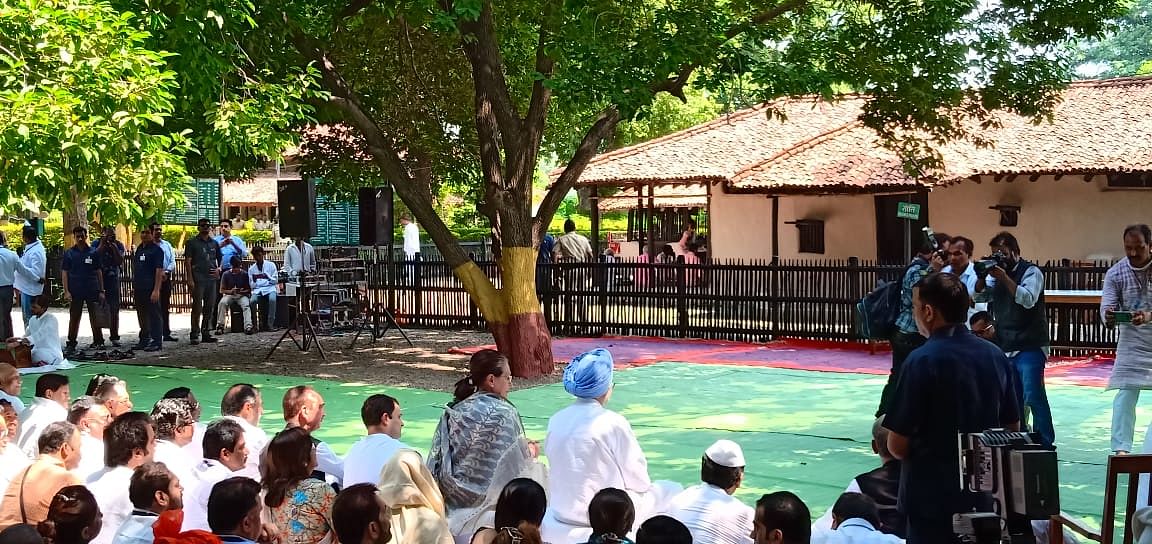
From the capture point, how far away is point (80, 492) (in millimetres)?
4539

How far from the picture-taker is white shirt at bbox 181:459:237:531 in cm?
526

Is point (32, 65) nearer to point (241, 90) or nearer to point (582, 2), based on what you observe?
point (241, 90)

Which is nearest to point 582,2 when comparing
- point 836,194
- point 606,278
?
point 606,278

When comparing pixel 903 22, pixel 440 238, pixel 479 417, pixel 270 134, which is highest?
pixel 903 22

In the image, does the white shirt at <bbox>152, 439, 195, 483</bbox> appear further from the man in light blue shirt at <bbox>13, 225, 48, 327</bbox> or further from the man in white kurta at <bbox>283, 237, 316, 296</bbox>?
the man in white kurta at <bbox>283, 237, 316, 296</bbox>

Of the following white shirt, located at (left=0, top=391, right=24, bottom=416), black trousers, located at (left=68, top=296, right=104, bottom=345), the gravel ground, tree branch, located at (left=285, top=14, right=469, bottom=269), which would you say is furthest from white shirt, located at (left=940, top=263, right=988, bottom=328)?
black trousers, located at (left=68, top=296, right=104, bottom=345)

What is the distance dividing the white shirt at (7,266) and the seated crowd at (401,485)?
1042 centimetres

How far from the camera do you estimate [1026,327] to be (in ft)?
27.2

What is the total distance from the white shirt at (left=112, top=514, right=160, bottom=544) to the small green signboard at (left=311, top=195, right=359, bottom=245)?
30.9 metres

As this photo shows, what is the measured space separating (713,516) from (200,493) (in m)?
2.32

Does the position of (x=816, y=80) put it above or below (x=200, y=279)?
above

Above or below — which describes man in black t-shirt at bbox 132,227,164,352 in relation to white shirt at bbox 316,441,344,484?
above

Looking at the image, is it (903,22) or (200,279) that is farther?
(200,279)

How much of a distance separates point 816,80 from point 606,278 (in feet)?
23.0
